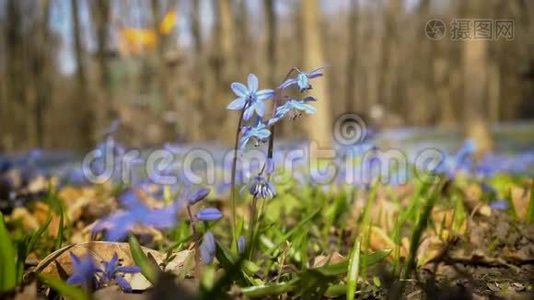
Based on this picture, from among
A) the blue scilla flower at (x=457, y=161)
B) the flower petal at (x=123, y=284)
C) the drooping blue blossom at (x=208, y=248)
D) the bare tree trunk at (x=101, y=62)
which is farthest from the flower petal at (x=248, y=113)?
the bare tree trunk at (x=101, y=62)

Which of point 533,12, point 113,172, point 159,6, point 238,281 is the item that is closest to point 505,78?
point 533,12

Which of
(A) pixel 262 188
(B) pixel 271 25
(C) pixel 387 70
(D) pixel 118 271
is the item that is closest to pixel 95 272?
(D) pixel 118 271

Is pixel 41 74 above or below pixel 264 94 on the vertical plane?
above

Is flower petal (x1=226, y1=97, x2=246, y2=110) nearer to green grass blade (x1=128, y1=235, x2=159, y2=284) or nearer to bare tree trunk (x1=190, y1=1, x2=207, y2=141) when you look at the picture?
green grass blade (x1=128, y1=235, x2=159, y2=284)

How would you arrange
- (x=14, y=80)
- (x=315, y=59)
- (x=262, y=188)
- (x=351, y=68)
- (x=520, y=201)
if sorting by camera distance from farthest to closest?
1. (x=351, y=68)
2. (x=14, y=80)
3. (x=315, y=59)
4. (x=520, y=201)
5. (x=262, y=188)

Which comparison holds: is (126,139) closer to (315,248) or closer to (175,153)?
(175,153)

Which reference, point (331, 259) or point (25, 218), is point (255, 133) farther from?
point (25, 218)
